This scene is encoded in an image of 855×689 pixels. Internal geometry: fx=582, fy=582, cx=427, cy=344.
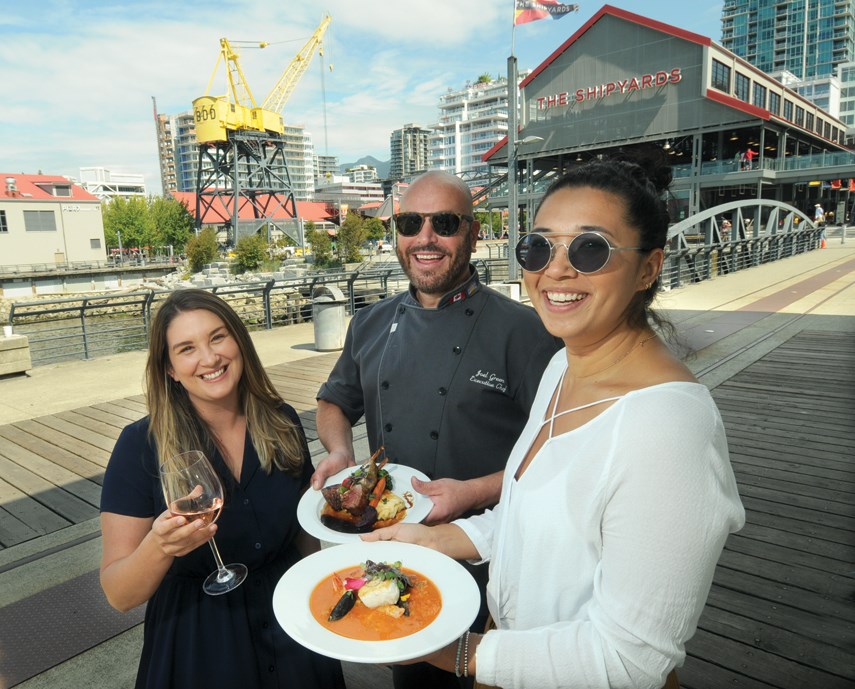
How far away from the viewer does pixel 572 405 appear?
1535 mm

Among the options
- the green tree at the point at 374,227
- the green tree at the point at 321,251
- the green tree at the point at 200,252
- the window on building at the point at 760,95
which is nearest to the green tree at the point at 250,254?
the green tree at the point at 321,251

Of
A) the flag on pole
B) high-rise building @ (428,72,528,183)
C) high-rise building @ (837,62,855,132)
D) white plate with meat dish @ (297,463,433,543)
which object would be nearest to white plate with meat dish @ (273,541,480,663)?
white plate with meat dish @ (297,463,433,543)

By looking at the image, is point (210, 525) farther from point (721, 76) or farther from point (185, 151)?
point (185, 151)

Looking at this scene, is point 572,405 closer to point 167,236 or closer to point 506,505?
point 506,505

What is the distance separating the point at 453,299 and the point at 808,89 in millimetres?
148331

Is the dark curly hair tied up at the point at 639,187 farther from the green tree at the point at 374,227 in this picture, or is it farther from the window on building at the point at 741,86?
the green tree at the point at 374,227

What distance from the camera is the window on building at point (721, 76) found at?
40156 millimetres

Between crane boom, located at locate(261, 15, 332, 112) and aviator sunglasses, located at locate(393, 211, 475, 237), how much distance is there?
90914 mm

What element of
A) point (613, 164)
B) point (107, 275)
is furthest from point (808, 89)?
point (613, 164)

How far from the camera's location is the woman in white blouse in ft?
3.77

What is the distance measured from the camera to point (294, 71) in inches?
3386

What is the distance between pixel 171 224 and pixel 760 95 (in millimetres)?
66641

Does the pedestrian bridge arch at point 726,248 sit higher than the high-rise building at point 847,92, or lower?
lower

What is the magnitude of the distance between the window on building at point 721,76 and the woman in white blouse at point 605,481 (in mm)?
46644
